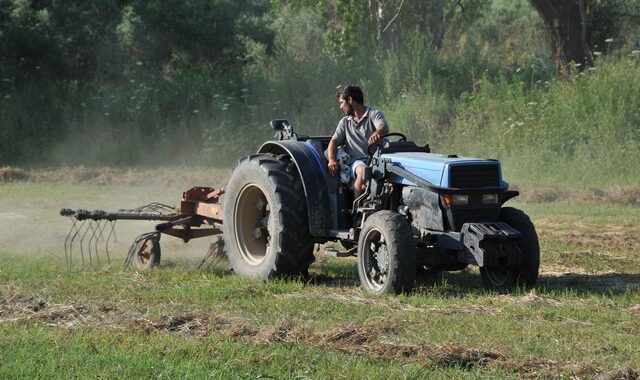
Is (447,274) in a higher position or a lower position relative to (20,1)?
lower

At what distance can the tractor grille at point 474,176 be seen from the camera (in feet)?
33.7

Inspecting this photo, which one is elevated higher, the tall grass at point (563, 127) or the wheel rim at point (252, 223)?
the tall grass at point (563, 127)

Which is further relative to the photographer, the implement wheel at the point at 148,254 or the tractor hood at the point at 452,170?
the implement wheel at the point at 148,254

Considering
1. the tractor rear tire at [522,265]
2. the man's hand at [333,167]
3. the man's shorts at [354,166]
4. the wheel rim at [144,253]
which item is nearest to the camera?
the tractor rear tire at [522,265]

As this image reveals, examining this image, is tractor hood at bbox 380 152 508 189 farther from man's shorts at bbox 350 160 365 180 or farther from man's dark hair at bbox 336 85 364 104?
man's dark hair at bbox 336 85 364 104

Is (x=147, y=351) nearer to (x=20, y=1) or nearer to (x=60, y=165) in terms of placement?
(x=60, y=165)

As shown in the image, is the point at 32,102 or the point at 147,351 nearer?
the point at 147,351

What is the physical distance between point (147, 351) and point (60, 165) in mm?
18149

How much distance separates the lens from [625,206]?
18.4 m

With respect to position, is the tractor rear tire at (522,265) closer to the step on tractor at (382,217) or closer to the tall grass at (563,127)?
the step on tractor at (382,217)

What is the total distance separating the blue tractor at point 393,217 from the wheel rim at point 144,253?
49.7 inches

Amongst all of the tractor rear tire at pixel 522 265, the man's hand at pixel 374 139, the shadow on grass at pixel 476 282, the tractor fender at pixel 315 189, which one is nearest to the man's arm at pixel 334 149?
the tractor fender at pixel 315 189

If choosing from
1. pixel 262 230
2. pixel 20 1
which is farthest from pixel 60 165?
pixel 262 230

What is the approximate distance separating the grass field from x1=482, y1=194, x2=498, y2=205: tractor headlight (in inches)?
34.2
